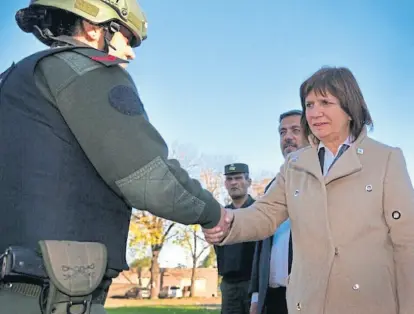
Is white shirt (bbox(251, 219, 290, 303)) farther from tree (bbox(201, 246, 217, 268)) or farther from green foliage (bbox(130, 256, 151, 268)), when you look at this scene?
green foliage (bbox(130, 256, 151, 268))

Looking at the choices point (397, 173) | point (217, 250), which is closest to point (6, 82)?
point (397, 173)

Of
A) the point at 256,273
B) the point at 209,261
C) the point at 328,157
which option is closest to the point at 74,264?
the point at 328,157

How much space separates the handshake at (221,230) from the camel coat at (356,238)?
1.23 ft

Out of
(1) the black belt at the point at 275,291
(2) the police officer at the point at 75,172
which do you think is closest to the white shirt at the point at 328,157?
(2) the police officer at the point at 75,172

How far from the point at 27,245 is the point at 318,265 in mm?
1593

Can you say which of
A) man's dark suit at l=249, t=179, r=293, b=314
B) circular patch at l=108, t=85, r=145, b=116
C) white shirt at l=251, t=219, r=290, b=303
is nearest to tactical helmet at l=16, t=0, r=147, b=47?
circular patch at l=108, t=85, r=145, b=116

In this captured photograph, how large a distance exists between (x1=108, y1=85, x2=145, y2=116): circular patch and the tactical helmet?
18.2 inches

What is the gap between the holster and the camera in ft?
7.89

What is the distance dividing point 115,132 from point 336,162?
1.47m

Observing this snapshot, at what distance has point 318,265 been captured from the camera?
338 cm

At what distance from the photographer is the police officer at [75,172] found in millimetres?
2475

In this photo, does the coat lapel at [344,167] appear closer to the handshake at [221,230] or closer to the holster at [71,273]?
the handshake at [221,230]

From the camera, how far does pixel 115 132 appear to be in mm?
2549

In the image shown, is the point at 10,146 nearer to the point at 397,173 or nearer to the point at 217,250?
the point at 397,173
